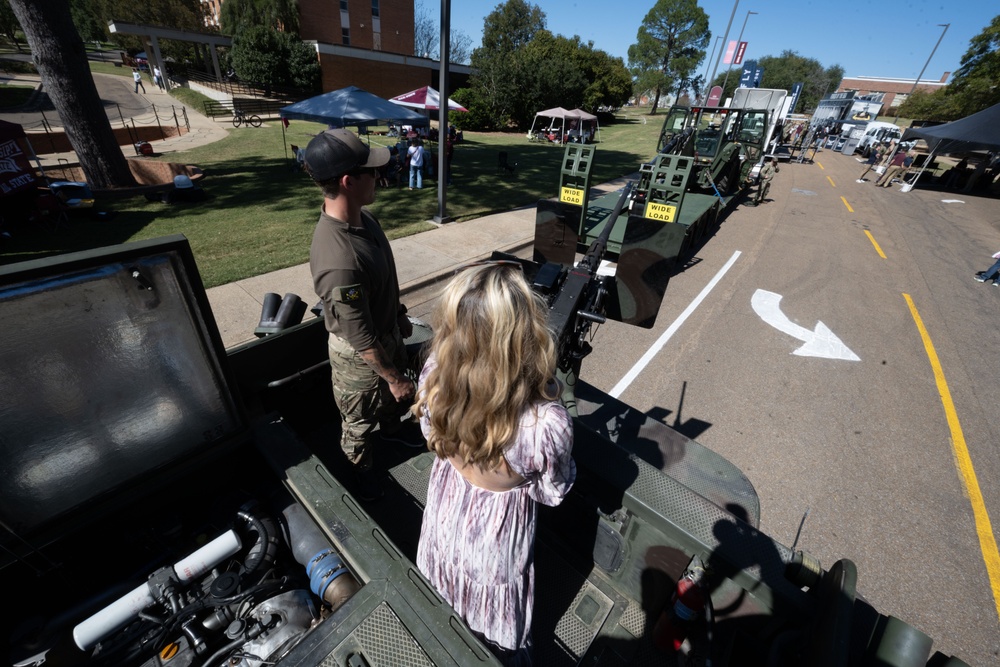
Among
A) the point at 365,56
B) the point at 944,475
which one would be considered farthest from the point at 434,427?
the point at 365,56

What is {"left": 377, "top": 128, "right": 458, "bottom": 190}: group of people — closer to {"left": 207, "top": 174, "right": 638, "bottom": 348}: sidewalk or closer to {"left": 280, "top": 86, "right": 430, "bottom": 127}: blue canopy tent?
{"left": 280, "top": 86, "right": 430, "bottom": 127}: blue canopy tent

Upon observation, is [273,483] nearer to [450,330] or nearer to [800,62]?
[450,330]

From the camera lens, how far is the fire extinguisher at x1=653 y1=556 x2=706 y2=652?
179 cm

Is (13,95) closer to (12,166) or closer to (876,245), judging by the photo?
(12,166)

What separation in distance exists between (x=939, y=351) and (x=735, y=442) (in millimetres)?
4403

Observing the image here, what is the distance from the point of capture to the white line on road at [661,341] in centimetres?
487

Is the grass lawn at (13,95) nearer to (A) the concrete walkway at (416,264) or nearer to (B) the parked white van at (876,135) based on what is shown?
(A) the concrete walkway at (416,264)

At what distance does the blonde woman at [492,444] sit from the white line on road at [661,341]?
2690 mm

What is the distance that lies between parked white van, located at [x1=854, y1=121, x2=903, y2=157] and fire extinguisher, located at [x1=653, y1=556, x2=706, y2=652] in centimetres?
3448

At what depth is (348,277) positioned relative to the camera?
216 cm

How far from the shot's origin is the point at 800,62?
266ft

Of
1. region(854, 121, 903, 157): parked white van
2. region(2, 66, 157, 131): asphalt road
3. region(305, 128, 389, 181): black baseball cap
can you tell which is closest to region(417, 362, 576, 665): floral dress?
region(305, 128, 389, 181): black baseball cap

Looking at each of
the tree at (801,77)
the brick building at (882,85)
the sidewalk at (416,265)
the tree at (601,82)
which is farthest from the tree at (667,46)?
the sidewalk at (416,265)

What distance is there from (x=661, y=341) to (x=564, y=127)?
24.6 m
